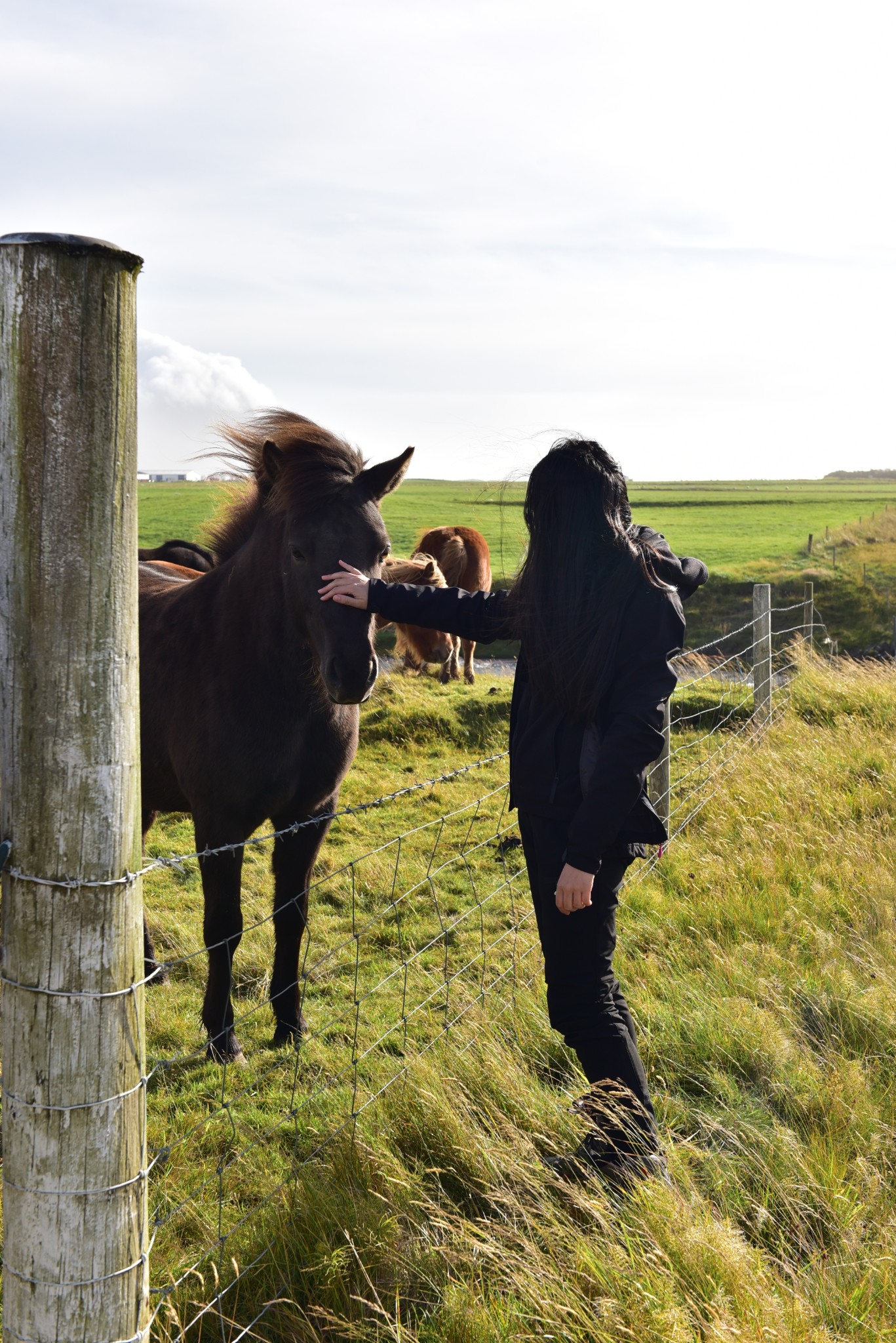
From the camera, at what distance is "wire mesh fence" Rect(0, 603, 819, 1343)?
2.43 meters

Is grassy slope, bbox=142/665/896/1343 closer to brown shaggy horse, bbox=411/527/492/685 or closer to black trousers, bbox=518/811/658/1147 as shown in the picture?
black trousers, bbox=518/811/658/1147

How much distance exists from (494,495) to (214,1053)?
2.40 meters

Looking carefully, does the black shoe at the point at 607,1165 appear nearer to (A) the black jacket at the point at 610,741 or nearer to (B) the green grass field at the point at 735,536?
(A) the black jacket at the point at 610,741

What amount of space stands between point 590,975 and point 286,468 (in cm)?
208

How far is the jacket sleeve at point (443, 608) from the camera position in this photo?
292 cm

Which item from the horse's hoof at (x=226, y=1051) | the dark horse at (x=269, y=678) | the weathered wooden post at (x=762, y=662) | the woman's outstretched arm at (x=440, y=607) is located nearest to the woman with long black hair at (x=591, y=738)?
the woman's outstretched arm at (x=440, y=607)

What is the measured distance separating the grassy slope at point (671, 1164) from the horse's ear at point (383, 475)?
1948mm

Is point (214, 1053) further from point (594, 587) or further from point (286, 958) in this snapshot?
point (594, 587)

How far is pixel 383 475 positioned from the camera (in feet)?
11.7

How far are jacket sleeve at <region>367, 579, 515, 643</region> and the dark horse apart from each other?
20 cm

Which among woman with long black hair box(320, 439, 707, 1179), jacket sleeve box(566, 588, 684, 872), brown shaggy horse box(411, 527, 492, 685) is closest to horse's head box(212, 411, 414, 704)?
woman with long black hair box(320, 439, 707, 1179)

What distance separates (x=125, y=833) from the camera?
5.12ft

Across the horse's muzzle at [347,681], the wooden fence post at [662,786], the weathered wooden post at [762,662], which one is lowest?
the wooden fence post at [662,786]

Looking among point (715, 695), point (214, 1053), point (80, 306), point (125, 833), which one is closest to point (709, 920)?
point (214, 1053)
